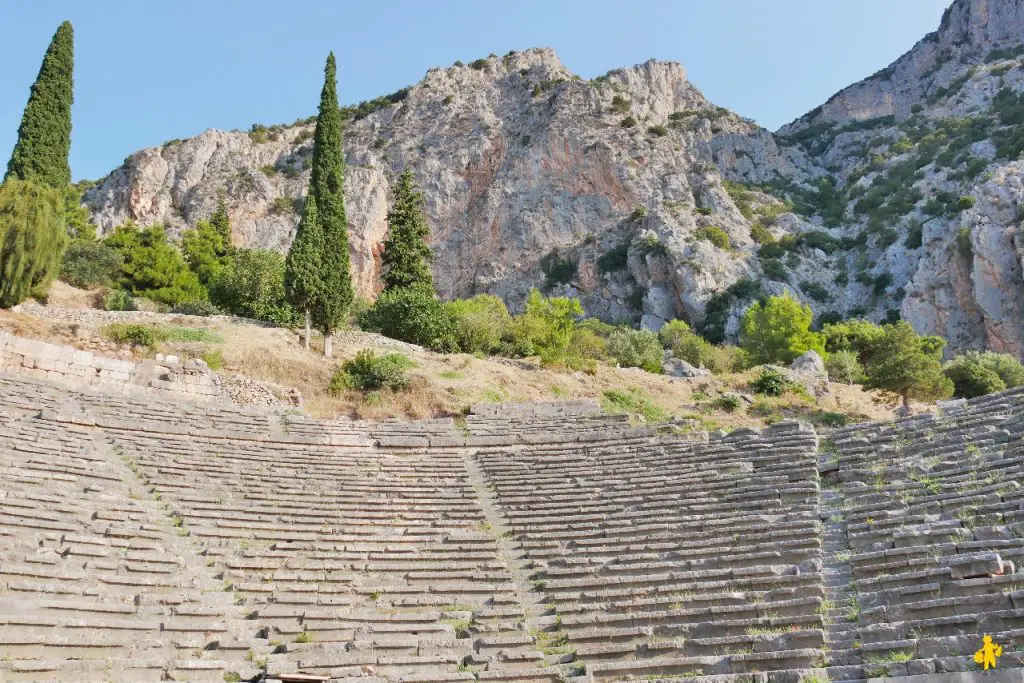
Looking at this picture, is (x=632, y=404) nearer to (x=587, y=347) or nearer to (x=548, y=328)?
(x=548, y=328)


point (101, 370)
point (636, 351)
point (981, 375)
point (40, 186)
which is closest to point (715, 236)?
point (636, 351)

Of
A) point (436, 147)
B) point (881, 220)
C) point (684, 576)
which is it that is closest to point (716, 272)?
point (881, 220)

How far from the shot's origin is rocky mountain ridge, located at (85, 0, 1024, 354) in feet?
176

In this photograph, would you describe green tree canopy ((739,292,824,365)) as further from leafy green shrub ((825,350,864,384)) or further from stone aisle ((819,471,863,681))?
stone aisle ((819,471,863,681))

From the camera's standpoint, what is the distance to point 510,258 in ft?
219

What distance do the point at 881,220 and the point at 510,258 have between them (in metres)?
28.4

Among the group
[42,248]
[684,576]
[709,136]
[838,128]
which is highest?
[838,128]

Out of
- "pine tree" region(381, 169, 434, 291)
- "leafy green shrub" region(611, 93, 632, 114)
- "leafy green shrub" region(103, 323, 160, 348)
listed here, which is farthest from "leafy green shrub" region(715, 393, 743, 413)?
"leafy green shrub" region(611, 93, 632, 114)

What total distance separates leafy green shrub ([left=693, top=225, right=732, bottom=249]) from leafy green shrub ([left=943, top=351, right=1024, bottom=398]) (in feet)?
105

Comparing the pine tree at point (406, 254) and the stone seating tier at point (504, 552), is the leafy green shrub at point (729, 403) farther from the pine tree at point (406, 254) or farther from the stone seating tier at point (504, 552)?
the pine tree at point (406, 254)

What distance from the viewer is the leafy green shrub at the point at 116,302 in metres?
29.3

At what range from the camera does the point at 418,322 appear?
28.7 meters

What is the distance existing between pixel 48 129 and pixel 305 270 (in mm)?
10553

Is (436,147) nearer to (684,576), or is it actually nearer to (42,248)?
(42,248)
